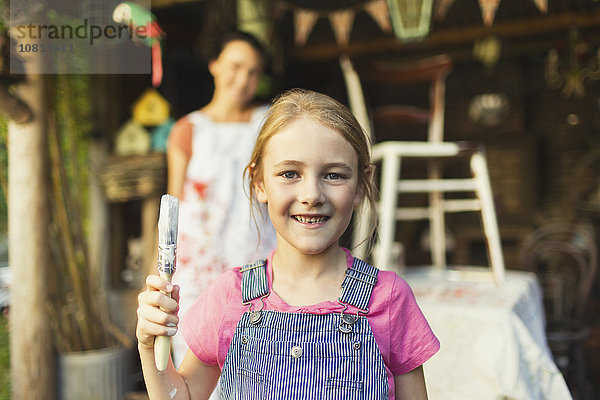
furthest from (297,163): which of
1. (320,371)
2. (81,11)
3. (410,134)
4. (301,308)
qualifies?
(410,134)

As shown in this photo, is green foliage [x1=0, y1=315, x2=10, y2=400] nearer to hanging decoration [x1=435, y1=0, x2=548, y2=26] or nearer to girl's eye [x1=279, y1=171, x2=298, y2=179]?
girl's eye [x1=279, y1=171, x2=298, y2=179]

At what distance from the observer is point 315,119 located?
40.7 inches

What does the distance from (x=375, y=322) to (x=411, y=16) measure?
2.74 m

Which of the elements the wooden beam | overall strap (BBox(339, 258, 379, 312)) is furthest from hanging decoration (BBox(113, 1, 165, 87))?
the wooden beam

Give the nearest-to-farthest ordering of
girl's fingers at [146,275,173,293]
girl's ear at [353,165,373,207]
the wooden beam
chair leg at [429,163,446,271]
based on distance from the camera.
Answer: girl's fingers at [146,275,173,293]
girl's ear at [353,165,373,207]
chair leg at [429,163,446,271]
the wooden beam

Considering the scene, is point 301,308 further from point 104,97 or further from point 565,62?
point 565,62

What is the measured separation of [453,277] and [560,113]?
16.1 ft

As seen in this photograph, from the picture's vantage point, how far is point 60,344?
9.37ft

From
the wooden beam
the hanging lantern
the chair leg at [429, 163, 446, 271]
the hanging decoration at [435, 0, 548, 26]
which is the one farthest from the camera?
the wooden beam

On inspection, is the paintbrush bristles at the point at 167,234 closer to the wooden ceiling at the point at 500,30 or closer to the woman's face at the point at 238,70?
the woman's face at the point at 238,70

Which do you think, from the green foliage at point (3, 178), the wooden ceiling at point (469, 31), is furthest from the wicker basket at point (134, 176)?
the wooden ceiling at point (469, 31)

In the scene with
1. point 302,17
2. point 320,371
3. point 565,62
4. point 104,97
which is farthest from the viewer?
point 565,62

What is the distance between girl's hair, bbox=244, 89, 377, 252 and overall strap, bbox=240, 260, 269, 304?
0.18 metres

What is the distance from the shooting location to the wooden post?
8.20 ft
